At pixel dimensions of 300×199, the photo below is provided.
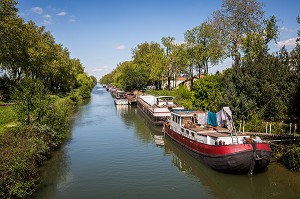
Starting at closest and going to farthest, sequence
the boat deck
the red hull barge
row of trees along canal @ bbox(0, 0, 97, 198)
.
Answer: row of trees along canal @ bbox(0, 0, 97, 198) < the red hull barge < the boat deck

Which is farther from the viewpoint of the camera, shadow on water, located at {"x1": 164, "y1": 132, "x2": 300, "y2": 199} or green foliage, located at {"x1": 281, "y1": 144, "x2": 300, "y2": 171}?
green foliage, located at {"x1": 281, "y1": 144, "x2": 300, "y2": 171}

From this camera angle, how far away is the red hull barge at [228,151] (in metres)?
20.9

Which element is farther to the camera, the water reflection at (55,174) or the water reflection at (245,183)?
the water reflection at (55,174)

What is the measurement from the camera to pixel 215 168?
75.4ft

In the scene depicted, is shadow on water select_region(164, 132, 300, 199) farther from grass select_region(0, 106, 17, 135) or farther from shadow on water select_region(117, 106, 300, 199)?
grass select_region(0, 106, 17, 135)

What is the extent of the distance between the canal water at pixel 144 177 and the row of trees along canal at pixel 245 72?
3.80 meters

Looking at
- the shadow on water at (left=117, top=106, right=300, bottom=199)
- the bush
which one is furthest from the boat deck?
the bush

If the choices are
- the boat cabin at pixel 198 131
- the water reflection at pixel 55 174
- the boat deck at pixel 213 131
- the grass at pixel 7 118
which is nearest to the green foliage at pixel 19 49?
the grass at pixel 7 118

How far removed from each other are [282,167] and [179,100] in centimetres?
3687

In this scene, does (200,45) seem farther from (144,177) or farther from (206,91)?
(144,177)

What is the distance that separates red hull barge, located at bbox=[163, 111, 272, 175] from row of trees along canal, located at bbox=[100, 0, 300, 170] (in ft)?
9.49

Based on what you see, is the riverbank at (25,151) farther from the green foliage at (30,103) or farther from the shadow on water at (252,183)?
the shadow on water at (252,183)

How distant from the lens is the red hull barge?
2092 cm

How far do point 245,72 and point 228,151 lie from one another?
1440cm
